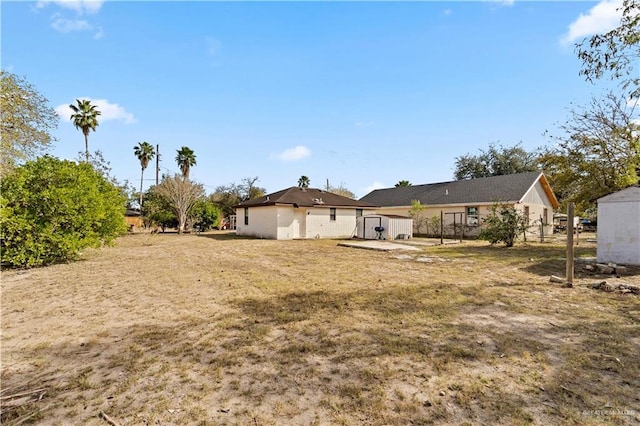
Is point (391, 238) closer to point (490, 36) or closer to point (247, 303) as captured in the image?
point (490, 36)

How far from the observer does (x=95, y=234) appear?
10.4m

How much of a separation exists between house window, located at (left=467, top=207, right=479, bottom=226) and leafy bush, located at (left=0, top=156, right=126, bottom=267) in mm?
22088

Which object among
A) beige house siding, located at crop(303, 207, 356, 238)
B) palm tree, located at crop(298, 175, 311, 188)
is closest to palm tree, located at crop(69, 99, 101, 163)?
beige house siding, located at crop(303, 207, 356, 238)

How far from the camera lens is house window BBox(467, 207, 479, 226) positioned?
2219cm

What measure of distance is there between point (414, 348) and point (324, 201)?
64.6ft

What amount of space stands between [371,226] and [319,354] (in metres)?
17.9

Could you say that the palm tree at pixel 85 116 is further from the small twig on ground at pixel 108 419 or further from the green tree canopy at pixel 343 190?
the small twig on ground at pixel 108 419

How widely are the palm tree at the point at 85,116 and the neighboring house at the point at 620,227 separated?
37.8m

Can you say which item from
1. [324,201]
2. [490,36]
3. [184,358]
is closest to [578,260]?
[490,36]

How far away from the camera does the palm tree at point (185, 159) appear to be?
1428 inches

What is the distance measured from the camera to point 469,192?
24078 mm

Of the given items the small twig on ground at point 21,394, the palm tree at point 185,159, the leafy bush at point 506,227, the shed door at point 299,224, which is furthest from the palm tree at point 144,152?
the small twig on ground at point 21,394

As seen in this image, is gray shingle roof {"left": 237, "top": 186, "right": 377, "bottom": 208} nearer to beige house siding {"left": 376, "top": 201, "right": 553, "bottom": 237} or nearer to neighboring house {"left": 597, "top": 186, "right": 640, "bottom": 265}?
beige house siding {"left": 376, "top": 201, "right": 553, "bottom": 237}

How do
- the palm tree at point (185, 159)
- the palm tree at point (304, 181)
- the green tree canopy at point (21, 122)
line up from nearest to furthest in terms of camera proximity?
the green tree canopy at point (21, 122), the palm tree at point (185, 159), the palm tree at point (304, 181)
